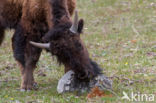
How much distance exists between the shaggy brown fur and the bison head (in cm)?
35

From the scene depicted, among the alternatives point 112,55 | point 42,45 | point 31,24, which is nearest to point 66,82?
point 42,45

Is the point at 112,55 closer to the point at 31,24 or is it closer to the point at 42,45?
the point at 31,24

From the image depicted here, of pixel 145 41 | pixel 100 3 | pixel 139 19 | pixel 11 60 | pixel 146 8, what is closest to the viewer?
pixel 11 60

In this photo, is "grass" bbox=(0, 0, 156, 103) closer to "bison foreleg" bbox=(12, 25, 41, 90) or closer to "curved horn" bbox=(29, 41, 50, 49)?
"bison foreleg" bbox=(12, 25, 41, 90)

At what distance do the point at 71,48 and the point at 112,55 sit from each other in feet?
10.3

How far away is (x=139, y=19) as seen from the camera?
39.5 feet

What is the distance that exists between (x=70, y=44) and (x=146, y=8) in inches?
333

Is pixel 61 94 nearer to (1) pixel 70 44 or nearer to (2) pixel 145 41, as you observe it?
(1) pixel 70 44

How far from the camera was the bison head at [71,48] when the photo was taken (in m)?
5.19

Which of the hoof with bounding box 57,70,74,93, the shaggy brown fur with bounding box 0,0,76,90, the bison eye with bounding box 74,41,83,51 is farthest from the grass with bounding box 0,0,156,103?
the bison eye with bounding box 74,41,83,51

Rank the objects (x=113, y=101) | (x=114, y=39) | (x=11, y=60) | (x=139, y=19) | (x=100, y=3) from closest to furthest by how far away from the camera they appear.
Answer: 1. (x=113, y=101)
2. (x=11, y=60)
3. (x=114, y=39)
4. (x=139, y=19)
5. (x=100, y=3)

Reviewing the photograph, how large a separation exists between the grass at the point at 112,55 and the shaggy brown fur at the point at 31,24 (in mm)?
379

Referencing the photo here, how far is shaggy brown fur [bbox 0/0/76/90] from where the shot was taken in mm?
5863

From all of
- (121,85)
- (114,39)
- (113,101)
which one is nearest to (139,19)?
(114,39)
